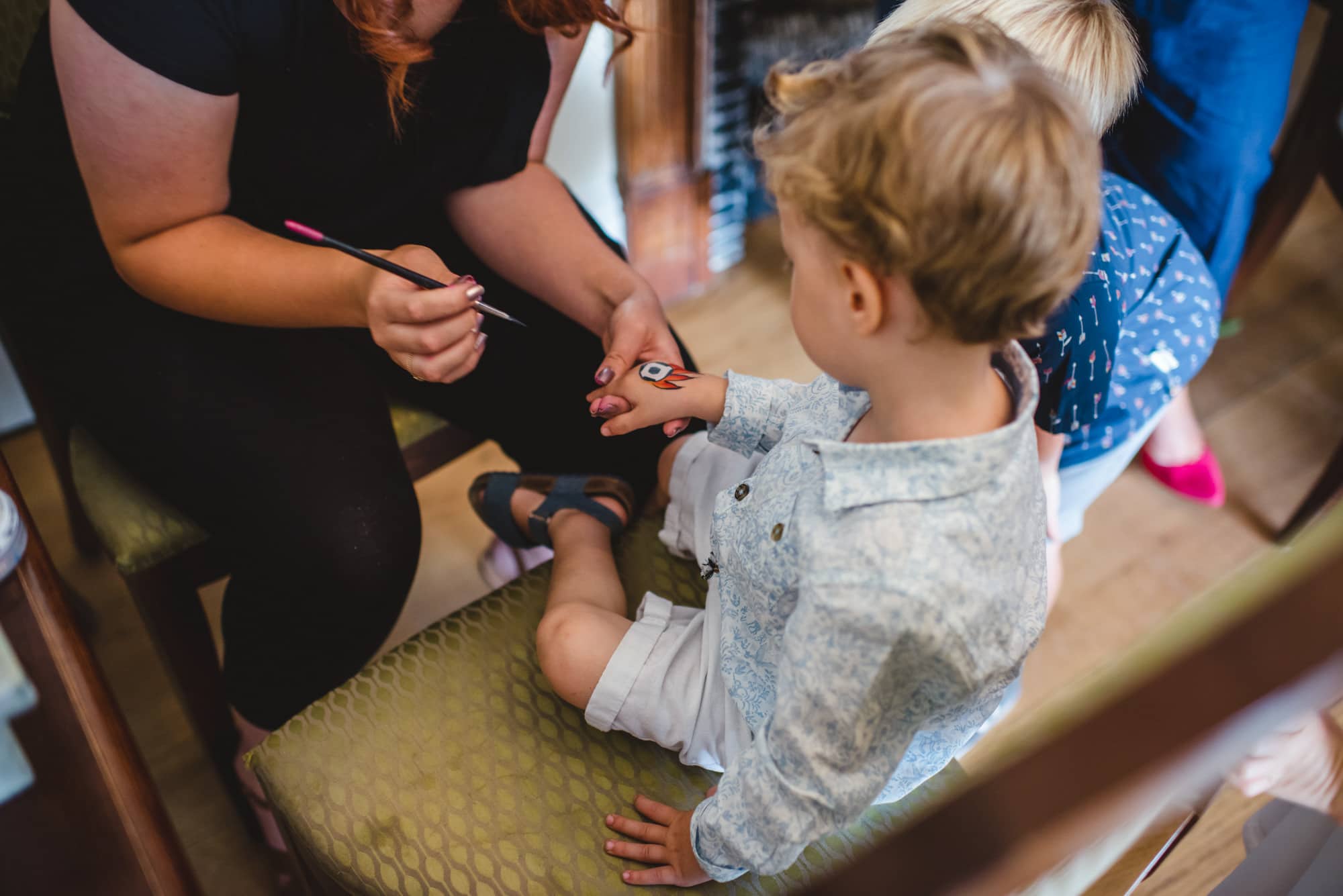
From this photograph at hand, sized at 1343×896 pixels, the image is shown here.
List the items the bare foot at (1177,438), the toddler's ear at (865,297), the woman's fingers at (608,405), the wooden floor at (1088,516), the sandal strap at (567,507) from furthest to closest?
the bare foot at (1177,438), the wooden floor at (1088,516), the sandal strap at (567,507), the woman's fingers at (608,405), the toddler's ear at (865,297)

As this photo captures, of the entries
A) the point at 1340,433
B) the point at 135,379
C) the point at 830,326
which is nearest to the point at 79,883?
the point at 135,379

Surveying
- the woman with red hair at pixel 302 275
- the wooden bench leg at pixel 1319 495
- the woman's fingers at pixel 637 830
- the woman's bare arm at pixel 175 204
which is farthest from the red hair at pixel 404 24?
the wooden bench leg at pixel 1319 495

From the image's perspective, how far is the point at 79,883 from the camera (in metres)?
0.50

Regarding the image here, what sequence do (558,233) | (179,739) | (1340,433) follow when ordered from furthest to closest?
1. (1340,433)
2. (179,739)
3. (558,233)

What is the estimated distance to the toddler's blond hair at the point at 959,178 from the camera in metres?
0.50

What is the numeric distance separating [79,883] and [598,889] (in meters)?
0.32

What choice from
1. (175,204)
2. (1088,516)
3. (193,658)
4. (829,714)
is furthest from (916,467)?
(1088,516)

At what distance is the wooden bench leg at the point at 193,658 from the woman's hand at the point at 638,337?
452 millimetres

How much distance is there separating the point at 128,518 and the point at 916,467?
69 cm

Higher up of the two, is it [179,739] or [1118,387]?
[1118,387]

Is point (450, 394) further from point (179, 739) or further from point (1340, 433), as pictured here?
point (1340, 433)

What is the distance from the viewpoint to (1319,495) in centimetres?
137

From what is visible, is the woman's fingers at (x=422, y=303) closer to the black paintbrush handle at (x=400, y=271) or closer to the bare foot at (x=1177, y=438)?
the black paintbrush handle at (x=400, y=271)

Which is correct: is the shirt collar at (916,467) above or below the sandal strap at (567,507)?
above
